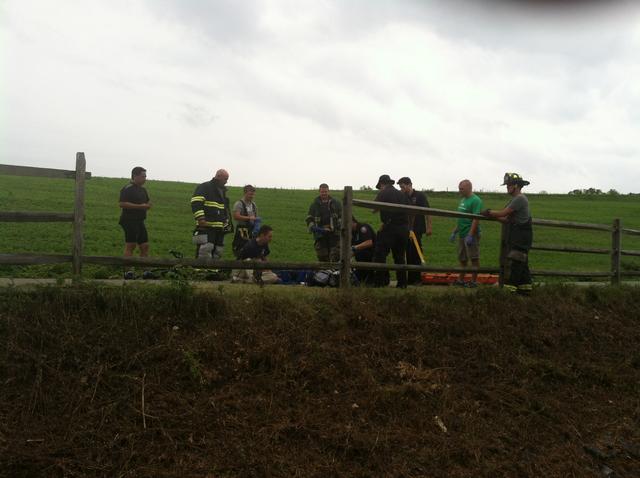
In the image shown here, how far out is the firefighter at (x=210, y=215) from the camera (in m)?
7.88

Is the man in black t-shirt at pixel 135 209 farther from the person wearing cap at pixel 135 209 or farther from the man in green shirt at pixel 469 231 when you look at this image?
the man in green shirt at pixel 469 231

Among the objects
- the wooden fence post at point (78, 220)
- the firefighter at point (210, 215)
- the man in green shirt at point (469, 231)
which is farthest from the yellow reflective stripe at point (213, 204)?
the man in green shirt at point (469, 231)

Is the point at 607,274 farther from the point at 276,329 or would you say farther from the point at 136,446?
the point at 136,446

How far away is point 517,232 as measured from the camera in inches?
295

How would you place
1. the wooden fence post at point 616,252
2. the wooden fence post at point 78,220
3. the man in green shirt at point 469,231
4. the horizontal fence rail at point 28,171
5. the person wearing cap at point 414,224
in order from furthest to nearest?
1. the wooden fence post at point 616,252
2. the man in green shirt at point 469,231
3. the person wearing cap at point 414,224
4. the wooden fence post at point 78,220
5. the horizontal fence rail at point 28,171

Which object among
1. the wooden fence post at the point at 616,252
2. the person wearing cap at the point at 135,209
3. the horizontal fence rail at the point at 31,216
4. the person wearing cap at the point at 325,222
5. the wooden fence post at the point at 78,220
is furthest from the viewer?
the wooden fence post at the point at 616,252

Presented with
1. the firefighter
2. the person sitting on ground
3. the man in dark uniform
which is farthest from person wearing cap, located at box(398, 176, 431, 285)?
the firefighter

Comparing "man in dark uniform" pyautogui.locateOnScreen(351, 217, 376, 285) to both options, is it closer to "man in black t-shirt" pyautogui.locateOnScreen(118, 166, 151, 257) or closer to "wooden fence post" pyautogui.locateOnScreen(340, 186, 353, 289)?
"wooden fence post" pyautogui.locateOnScreen(340, 186, 353, 289)

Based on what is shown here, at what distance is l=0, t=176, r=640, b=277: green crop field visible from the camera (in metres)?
11.8

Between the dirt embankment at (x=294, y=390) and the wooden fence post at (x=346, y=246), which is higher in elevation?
the wooden fence post at (x=346, y=246)

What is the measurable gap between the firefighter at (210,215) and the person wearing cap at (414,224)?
9.29ft

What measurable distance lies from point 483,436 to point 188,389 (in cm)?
255

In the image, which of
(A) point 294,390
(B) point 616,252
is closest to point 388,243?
(A) point 294,390

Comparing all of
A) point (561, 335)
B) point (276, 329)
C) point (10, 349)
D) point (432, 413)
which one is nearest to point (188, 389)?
point (276, 329)
